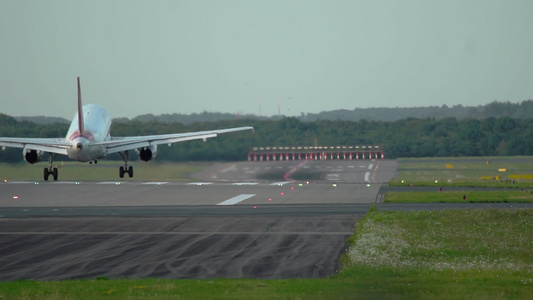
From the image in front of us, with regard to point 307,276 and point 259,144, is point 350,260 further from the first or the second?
point 259,144

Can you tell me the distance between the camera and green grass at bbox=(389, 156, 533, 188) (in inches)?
2741

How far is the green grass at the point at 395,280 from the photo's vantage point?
21734 mm

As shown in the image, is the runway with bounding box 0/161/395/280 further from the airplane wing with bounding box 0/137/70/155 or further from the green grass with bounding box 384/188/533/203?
the airplane wing with bounding box 0/137/70/155

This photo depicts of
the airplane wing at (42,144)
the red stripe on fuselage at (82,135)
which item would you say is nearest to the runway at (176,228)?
the airplane wing at (42,144)

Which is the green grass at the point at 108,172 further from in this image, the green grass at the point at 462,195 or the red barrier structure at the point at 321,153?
the green grass at the point at 462,195

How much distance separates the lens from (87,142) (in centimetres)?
6444

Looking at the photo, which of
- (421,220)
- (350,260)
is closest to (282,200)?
(421,220)

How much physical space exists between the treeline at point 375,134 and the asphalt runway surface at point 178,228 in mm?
26614

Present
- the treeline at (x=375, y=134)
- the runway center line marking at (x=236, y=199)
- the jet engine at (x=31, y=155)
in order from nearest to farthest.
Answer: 1. the runway center line marking at (x=236, y=199)
2. the jet engine at (x=31, y=155)
3. the treeline at (x=375, y=134)

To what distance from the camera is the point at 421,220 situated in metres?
40.1

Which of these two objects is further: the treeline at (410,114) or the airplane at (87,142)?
the treeline at (410,114)

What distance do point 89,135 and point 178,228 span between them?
28.2 meters

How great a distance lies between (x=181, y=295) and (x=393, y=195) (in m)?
37.6

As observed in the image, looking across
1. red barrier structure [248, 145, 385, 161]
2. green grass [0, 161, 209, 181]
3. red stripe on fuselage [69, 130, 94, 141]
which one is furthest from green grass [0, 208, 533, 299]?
red barrier structure [248, 145, 385, 161]
